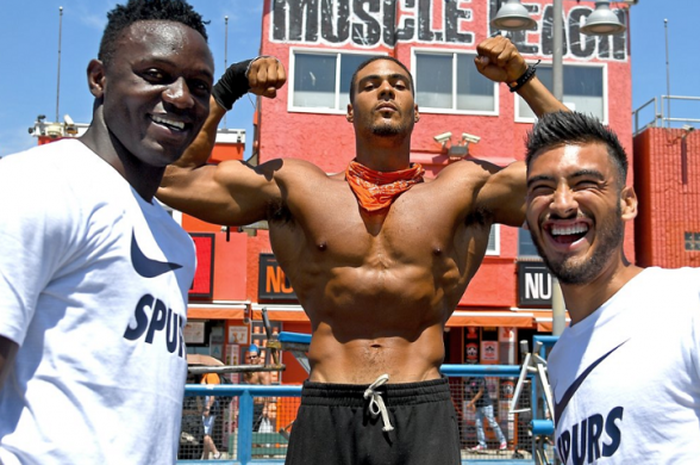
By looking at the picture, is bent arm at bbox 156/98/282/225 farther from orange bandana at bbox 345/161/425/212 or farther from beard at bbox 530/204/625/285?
beard at bbox 530/204/625/285

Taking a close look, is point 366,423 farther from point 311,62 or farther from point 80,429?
point 311,62

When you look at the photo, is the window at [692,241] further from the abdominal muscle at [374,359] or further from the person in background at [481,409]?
A: the abdominal muscle at [374,359]

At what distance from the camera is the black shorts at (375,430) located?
3.08 meters

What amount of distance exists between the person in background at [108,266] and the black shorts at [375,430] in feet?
4.13

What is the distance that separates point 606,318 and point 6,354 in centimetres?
147

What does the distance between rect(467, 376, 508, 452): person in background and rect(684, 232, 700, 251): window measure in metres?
11.6

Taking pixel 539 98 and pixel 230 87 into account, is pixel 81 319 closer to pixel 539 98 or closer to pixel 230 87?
pixel 230 87

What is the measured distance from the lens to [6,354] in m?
1.51

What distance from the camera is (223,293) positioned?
1577cm

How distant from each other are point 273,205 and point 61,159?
182 cm

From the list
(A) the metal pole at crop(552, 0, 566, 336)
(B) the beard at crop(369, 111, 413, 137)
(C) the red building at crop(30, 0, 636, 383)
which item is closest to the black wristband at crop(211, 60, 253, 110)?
(B) the beard at crop(369, 111, 413, 137)

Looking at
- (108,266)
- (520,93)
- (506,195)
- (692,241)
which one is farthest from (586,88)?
(108,266)

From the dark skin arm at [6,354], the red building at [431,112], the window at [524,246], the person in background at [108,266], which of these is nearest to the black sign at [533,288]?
the red building at [431,112]

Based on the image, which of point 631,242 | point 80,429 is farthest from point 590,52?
point 80,429
